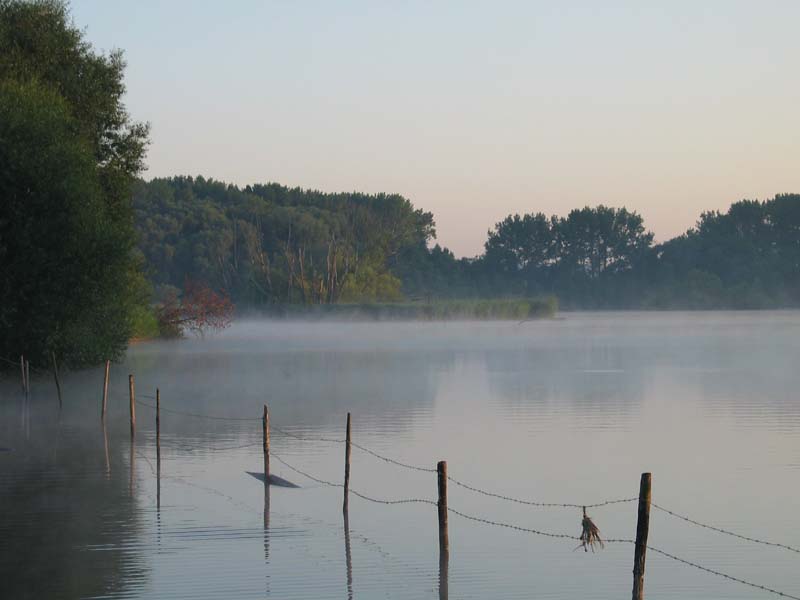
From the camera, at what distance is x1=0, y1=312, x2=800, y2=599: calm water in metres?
15.7

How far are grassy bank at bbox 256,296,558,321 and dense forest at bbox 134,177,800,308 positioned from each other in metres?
1.71

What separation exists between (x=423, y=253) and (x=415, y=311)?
41.6 metres

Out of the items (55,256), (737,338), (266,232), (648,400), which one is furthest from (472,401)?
(266,232)

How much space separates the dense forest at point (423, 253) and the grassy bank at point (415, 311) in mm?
1707

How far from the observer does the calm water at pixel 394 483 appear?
15703 millimetres

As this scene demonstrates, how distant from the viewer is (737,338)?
90.2 meters

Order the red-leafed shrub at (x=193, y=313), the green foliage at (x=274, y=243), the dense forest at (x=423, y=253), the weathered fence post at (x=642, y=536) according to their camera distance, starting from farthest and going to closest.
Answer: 1. the dense forest at (x=423, y=253)
2. the green foliage at (x=274, y=243)
3. the red-leafed shrub at (x=193, y=313)
4. the weathered fence post at (x=642, y=536)

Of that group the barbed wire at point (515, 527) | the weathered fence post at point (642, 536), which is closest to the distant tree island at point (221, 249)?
the barbed wire at point (515, 527)

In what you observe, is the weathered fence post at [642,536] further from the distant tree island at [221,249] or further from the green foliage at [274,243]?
the green foliage at [274,243]

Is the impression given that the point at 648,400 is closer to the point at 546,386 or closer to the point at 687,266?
the point at 546,386

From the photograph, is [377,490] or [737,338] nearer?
[377,490]

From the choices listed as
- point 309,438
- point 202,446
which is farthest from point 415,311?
point 202,446

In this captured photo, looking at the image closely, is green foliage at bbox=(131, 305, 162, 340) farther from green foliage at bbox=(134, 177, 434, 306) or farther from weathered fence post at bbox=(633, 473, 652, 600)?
weathered fence post at bbox=(633, 473, 652, 600)

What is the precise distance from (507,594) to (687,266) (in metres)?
152
